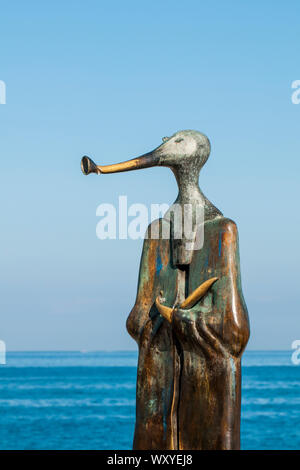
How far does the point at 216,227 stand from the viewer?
8352 millimetres

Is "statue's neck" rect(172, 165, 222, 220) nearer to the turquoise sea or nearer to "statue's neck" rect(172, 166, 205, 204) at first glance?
"statue's neck" rect(172, 166, 205, 204)

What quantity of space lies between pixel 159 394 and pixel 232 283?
110cm

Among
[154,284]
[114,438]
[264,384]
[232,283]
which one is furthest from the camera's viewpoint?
[264,384]

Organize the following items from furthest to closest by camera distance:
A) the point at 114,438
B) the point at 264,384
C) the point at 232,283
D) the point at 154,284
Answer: the point at 264,384 < the point at 114,438 < the point at 154,284 < the point at 232,283

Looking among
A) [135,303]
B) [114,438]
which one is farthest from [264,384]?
[135,303]

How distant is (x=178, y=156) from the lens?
8664 millimetres

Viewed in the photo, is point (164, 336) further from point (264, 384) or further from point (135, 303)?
point (264, 384)

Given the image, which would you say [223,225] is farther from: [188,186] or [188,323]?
[188,323]

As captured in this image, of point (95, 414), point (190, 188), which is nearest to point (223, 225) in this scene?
point (190, 188)

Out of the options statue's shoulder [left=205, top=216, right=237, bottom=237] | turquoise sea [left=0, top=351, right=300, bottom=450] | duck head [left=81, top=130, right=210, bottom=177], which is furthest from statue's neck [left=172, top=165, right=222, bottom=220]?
turquoise sea [left=0, top=351, right=300, bottom=450]

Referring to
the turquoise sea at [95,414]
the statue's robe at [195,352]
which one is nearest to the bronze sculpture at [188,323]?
the statue's robe at [195,352]

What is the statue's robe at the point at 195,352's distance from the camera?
8.13 m

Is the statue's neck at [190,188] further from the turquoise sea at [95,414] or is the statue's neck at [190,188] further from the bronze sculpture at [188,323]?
the turquoise sea at [95,414]
